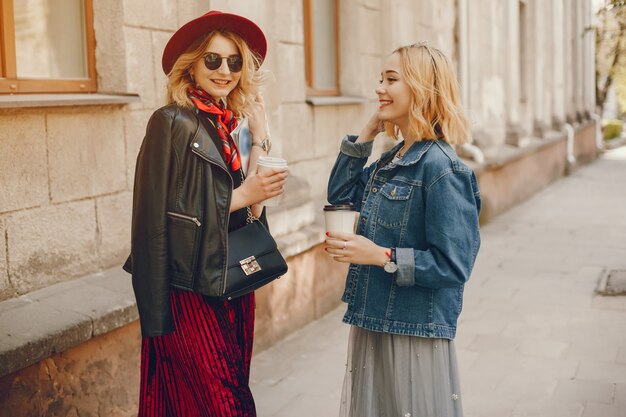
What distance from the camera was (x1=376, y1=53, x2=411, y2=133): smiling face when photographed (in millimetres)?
2969

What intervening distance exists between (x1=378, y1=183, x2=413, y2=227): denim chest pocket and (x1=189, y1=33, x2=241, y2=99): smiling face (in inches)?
27.4

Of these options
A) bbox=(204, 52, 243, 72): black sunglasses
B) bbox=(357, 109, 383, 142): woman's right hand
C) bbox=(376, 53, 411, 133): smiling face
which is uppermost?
bbox=(204, 52, 243, 72): black sunglasses

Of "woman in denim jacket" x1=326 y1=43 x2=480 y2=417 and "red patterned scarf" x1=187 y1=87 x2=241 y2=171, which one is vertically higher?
"red patterned scarf" x1=187 y1=87 x2=241 y2=171

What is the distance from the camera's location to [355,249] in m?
2.81

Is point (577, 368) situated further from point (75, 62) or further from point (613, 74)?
point (613, 74)

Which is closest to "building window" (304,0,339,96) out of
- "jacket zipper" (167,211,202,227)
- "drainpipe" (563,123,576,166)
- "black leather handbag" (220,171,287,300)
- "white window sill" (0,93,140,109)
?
"white window sill" (0,93,140,109)

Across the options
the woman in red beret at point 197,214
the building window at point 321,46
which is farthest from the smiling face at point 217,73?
the building window at point 321,46

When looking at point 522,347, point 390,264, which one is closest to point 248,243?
point 390,264

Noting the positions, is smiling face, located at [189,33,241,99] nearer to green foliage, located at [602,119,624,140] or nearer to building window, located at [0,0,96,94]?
building window, located at [0,0,96,94]

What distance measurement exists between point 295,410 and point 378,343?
1.94 meters

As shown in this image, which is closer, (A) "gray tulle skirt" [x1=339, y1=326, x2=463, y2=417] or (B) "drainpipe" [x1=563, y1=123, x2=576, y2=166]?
(A) "gray tulle skirt" [x1=339, y1=326, x2=463, y2=417]

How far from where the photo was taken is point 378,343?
10.3ft

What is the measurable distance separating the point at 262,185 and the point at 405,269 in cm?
58

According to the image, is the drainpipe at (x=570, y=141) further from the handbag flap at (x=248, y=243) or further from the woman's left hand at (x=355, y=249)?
the woman's left hand at (x=355, y=249)
